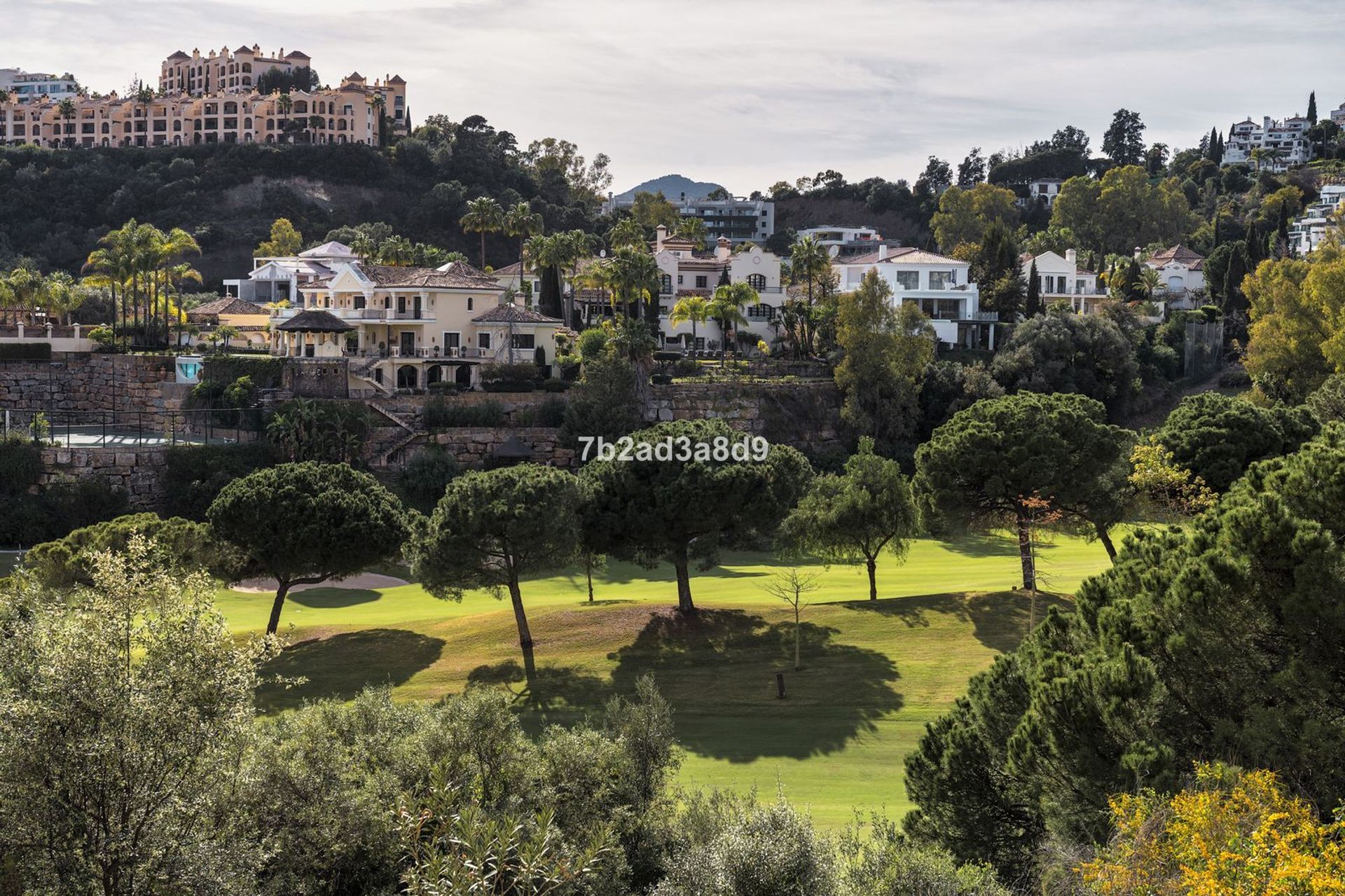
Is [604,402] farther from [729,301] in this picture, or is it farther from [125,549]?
[125,549]

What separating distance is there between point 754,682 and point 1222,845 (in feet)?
72.6

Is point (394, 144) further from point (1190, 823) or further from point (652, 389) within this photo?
point (1190, 823)

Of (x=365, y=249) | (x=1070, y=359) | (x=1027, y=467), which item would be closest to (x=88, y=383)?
(x=365, y=249)

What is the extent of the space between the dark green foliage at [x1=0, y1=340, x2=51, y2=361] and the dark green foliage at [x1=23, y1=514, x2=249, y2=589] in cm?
3950

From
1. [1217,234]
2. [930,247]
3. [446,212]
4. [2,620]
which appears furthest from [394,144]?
[2,620]

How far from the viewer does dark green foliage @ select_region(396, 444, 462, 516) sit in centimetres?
6712

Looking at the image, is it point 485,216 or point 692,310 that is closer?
point 692,310

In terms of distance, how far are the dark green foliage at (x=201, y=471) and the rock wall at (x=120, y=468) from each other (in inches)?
17.2

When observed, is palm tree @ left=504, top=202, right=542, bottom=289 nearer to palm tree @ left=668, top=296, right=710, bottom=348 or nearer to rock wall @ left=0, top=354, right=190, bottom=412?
palm tree @ left=668, top=296, right=710, bottom=348

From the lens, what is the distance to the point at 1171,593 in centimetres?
2084

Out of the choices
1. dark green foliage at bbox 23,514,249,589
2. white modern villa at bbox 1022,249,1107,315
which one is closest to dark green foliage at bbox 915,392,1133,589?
dark green foliage at bbox 23,514,249,589

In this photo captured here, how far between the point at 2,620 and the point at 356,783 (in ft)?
19.2

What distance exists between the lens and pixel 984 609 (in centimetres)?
4259

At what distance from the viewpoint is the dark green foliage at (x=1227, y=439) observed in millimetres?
43969
